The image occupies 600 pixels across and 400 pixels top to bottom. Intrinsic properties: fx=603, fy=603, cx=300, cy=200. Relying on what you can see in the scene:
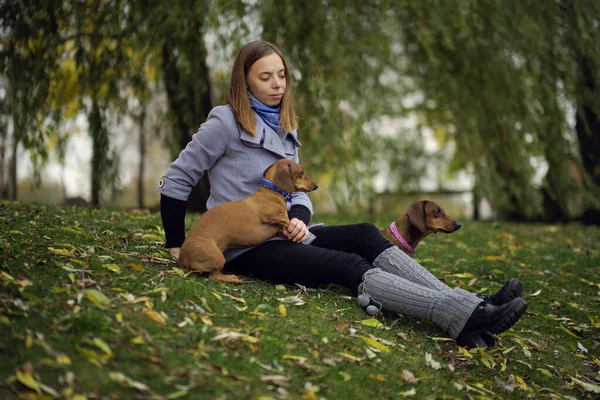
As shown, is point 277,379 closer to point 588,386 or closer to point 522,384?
point 522,384

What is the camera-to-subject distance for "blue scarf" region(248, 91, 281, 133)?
3781mm

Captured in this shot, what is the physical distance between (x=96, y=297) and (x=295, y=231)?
1.21 m

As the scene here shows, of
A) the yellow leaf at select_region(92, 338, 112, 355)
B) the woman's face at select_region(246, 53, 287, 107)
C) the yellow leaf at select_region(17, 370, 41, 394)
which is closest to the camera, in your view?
the yellow leaf at select_region(17, 370, 41, 394)

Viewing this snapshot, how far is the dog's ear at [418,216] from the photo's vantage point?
441cm

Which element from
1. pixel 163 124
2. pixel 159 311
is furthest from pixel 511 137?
pixel 159 311

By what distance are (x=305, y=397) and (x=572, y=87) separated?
716 centimetres

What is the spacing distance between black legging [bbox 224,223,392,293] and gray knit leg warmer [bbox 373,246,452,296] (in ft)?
0.21

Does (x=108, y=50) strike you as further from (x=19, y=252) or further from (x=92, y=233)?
(x=19, y=252)

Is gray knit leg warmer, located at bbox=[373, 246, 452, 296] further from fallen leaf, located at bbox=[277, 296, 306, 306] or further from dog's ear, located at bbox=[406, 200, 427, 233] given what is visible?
dog's ear, located at bbox=[406, 200, 427, 233]

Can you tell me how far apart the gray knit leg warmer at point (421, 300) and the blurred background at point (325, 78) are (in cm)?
355

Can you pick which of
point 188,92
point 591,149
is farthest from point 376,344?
point 591,149

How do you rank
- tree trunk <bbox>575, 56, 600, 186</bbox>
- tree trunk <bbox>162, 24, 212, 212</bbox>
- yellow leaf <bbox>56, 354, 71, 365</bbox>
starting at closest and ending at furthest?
1. yellow leaf <bbox>56, 354, 71, 365</bbox>
2. tree trunk <bbox>162, 24, 212, 212</bbox>
3. tree trunk <bbox>575, 56, 600, 186</bbox>

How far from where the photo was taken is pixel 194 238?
134 inches

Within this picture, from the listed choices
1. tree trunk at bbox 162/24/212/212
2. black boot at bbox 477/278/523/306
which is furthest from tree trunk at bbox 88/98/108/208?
black boot at bbox 477/278/523/306
